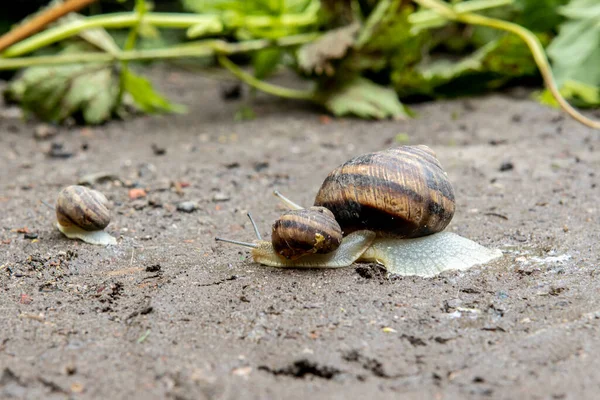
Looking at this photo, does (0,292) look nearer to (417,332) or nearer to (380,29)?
Answer: (417,332)

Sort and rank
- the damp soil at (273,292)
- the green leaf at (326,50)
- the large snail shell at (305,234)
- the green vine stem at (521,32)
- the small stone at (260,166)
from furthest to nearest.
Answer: the green leaf at (326,50) < the green vine stem at (521,32) < the small stone at (260,166) < the large snail shell at (305,234) < the damp soil at (273,292)

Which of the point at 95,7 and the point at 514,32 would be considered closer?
the point at 514,32

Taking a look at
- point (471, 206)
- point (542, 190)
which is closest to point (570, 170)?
point (542, 190)

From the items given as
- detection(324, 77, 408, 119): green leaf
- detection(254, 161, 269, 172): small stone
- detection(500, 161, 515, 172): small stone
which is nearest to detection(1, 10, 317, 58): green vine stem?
detection(324, 77, 408, 119): green leaf

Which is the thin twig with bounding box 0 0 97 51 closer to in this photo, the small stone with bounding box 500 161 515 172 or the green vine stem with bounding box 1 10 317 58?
the green vine stem with bounding box 1 10 317 58

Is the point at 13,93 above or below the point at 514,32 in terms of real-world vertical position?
below

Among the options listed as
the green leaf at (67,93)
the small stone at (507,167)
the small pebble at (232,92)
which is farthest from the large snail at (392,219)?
the small pebble at (232,92)

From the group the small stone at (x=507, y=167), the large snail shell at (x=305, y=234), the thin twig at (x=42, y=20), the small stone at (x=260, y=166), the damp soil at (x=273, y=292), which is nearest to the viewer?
the damp soil at (x=273, y=292)

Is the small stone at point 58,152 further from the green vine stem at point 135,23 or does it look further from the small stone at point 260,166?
the small stone at point 260,166
